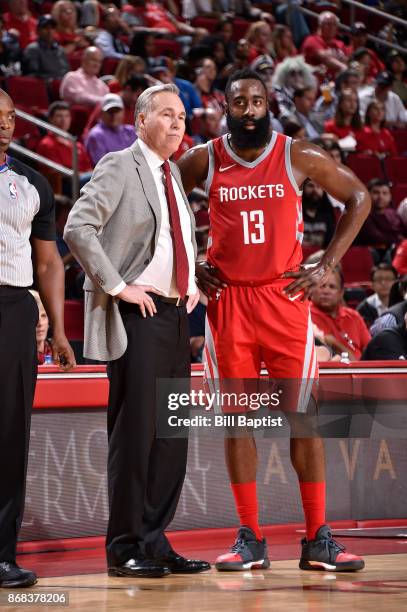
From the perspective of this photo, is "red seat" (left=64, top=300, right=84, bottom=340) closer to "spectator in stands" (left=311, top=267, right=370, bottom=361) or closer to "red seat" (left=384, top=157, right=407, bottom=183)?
"spectator in stands" (left=311, top=267, right=370, bottom=361)

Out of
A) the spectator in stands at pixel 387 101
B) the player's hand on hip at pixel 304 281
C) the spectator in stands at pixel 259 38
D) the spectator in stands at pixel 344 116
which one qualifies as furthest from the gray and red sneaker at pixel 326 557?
the spectator in stands at pixel 259 38

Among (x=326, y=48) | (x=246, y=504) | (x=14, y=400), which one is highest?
(x=326, y=48)

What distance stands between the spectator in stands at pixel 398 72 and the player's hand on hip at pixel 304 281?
9946mm

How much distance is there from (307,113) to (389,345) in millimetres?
6269

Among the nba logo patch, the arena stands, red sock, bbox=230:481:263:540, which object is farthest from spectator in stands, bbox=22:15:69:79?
red sock, bbox=230:481:263:540

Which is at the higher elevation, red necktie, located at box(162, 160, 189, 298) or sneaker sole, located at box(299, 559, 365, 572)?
red necktie, located at box(162, 160, 189, 298)

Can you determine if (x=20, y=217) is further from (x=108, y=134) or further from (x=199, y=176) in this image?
(x=108, y=134)

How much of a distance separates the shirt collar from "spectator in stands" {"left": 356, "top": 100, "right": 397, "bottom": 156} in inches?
300

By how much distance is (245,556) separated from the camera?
14.7ft

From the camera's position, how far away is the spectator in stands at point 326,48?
13852mm

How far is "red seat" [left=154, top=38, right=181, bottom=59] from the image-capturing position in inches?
496

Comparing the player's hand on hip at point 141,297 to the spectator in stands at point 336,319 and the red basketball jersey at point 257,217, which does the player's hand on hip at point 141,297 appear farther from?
the spectator in stands at point 336,319

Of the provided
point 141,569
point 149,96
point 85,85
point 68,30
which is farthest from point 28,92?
point 141,569

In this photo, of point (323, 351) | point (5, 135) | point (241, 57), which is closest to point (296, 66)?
point (241, 57)
